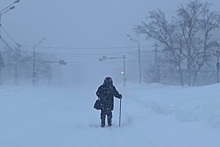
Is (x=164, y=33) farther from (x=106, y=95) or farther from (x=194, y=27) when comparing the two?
(x=106, y=95)

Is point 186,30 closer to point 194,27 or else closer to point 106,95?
point 194,27

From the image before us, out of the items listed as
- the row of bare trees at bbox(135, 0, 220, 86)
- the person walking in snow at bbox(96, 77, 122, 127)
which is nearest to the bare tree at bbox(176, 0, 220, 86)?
the row of bare trees at bbox(135, 0, 220, 86)

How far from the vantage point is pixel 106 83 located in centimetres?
1301

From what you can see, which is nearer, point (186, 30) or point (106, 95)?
point (106, 95)

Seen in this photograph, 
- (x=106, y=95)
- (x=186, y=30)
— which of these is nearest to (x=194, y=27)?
(x=186, y=30)

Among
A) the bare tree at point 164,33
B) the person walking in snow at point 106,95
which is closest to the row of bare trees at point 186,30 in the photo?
the bare tree at point 164,33

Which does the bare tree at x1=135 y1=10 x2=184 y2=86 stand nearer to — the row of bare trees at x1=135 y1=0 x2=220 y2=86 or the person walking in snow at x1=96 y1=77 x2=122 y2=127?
the row of bare trees at x1=135 y1=0 x2=220 y2=86

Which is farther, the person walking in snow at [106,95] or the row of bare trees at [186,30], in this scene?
the row of bare trees at [186,30]

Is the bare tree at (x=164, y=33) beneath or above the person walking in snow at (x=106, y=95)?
above

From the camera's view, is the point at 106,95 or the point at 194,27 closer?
the point at 106,95

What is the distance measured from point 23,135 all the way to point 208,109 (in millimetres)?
5185

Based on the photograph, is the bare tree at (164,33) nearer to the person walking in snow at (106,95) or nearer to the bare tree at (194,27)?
the bare tree at (194,27)

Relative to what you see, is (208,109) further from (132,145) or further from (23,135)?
(23,135)

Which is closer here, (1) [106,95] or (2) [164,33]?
(1) [106,95]
